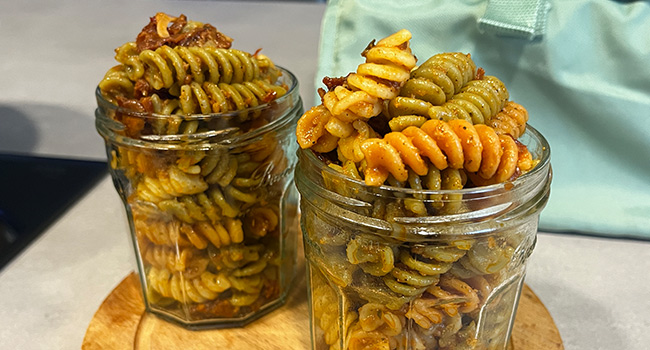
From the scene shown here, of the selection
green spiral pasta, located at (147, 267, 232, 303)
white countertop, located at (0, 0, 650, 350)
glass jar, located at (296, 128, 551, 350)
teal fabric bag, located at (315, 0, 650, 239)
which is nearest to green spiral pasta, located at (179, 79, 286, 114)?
glass jar, located at (296, 128, 551, 350)

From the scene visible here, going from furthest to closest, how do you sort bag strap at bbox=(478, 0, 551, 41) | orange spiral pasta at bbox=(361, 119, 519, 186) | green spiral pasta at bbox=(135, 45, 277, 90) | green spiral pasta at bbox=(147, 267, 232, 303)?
bag strap at bbox=(478, 0, 551, 41)
green spiral pasta at bbox=(147, 267, 232, 303)
green spiral pasta at bbox=(135, 45, 277, 90)
orange spiral pasta at bbox=(361, 119, 519, 186)

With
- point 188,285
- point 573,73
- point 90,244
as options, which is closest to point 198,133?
point 188,285

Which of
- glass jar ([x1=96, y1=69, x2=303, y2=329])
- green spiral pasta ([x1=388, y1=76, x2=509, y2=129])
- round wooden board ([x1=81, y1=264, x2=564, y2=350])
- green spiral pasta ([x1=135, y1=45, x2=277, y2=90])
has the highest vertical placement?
green spiral pasta ([x1=388, y1=76, x2=509, y2=129])

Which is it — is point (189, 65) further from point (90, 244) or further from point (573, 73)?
point (573, 73)

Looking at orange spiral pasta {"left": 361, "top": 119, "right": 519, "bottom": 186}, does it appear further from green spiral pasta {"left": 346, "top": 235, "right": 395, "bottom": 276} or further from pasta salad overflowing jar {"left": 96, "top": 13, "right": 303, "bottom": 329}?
pasta salad overflowing jar {"left": 96, "top": 13, "right": 303, "bottom": 329}

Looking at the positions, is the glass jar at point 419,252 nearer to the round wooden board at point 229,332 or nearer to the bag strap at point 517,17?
the round wooden board at point 229,332

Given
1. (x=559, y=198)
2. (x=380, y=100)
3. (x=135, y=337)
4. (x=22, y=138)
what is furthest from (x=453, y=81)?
(x=22, y=138)

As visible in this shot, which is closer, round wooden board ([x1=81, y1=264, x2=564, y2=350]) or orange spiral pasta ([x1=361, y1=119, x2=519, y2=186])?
orange spiral pasta ([x1=361, y1=119, x2=519, y2=186])
